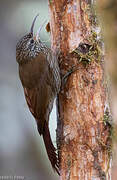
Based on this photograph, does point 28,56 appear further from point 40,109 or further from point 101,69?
point 101,69

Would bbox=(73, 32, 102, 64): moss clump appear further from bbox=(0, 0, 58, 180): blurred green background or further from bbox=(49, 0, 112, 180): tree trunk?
bbox=(0, 0, 58, 180): blurred green background

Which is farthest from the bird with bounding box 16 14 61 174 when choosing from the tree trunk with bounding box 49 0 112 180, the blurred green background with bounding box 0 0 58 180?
the blurred green background with bounding box 0 0 58 180

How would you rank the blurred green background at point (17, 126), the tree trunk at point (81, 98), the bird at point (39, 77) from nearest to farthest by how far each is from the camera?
the tree trunk at point (81, 98) < the bird at point (39, 77) < the blurred green background at point (17, 126)

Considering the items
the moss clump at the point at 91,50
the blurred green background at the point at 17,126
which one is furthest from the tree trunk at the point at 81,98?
the blurred green background at the point at 17,126

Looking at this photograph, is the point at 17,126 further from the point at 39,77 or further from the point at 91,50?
the point at 91,50

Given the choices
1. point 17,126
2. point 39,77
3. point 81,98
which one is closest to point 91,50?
point 81,98

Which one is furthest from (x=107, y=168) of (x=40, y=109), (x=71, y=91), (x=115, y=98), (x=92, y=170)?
(x=115, y=98)

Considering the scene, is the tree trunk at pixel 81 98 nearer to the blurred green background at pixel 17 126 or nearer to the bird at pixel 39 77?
the bird at pixel 39 77
